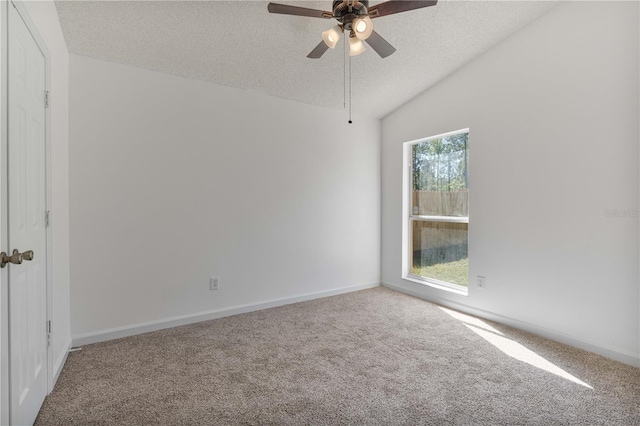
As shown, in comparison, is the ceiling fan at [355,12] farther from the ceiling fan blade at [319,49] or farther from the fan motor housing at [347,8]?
the ceiling fan blade at [319,49]

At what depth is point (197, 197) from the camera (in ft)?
10.1

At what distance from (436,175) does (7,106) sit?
3679 mm

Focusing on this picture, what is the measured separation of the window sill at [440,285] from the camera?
3.49 m

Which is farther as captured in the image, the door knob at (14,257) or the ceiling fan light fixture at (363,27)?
the ceiling fan light fixture at (363,27)

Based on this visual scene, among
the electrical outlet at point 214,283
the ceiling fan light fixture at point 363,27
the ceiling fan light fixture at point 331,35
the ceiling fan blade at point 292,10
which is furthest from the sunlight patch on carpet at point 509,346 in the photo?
the ceiling fan blade at point 292,10

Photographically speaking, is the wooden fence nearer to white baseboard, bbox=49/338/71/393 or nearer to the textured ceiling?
the textured ceiling

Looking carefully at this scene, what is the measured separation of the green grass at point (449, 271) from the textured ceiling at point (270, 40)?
208 cm

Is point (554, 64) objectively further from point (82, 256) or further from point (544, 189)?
point (82, 256)

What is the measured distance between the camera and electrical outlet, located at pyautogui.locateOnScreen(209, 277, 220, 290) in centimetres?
318

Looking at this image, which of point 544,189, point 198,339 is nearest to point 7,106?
point 198,339

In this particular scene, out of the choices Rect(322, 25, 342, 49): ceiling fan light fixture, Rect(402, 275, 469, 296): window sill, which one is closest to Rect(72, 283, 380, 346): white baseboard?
Rect(402, 275, 469, 296): window sill

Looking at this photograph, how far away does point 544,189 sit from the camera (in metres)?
2.73

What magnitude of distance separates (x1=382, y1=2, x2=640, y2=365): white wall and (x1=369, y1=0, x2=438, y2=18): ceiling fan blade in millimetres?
1580

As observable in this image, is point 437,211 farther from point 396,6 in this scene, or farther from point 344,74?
point 396,6
